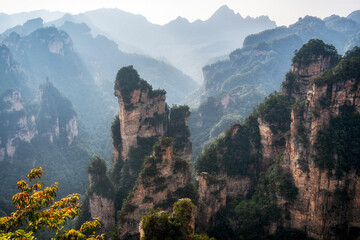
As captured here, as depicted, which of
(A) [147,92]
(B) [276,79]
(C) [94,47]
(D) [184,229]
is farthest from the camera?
(C) [94,47]

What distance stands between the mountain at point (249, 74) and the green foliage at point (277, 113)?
34558 mm

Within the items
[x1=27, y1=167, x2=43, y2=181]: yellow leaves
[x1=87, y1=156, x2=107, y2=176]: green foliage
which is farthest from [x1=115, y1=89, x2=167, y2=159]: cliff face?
[x1=27, y1=167, x2=43, y2=181]: yellow leaves

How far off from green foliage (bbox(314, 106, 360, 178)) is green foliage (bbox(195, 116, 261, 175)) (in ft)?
36.3

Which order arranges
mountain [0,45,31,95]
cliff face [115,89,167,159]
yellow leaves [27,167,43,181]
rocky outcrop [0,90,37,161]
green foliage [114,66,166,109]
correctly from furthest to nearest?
mountain [0,45,31,95]
rocky outcrop [0,90,37,161]
cliff face [115,89,167,159]
green foliage [114,66,166,109]
yellow leaves [27,167,43,181]

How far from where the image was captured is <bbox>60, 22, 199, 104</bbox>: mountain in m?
172

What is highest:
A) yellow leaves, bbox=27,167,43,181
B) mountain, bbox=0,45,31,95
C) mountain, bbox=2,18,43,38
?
mountain, bbox=2,18,43,38

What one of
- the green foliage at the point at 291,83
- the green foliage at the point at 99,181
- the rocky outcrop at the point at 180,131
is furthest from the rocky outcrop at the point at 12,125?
the green foliage at the point at 291,83

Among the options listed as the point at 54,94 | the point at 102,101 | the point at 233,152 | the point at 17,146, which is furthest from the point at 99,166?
the point at 102,101

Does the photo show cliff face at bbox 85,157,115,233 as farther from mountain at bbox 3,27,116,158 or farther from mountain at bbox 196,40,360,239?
mountain at bbox 3,27,116,158

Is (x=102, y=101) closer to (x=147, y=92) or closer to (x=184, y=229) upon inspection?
(x=147, y=92)

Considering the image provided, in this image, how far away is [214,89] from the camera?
12444 cm

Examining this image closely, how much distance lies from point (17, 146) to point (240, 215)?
6851 cm

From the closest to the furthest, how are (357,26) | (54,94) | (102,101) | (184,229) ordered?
(184,229)
(54,94)
(102,101)
(357,26)

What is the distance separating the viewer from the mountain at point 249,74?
89125 mm
